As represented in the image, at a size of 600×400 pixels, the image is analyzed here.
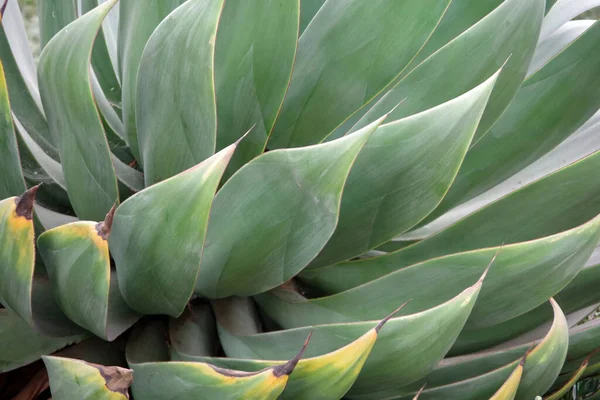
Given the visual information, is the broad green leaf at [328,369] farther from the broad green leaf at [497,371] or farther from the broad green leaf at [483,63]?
the broad green leaf at [483,63]

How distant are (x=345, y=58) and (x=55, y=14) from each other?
0.49m

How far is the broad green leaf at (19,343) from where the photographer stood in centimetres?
90

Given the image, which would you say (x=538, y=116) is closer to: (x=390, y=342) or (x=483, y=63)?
(x=483, y=63)

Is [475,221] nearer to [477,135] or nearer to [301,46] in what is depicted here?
[477,135]

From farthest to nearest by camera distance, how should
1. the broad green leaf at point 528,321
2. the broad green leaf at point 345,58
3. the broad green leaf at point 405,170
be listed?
the broad green leaf at point 528,321
the broad green leaf at point 345,58
the broad green leaf at point 405,170

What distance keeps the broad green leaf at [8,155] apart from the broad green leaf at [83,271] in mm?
118

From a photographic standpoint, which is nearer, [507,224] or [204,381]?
[204,381]

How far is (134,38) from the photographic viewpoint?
3.16 ft

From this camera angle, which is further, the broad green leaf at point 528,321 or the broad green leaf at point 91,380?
the broad green leaf at point 528,321

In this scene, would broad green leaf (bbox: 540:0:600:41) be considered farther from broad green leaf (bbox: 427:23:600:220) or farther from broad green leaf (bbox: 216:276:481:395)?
broad green leaf (bbox: 216:276:481:395)

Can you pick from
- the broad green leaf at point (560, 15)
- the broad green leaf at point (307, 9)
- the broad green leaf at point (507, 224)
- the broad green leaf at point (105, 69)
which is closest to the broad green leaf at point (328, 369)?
the broad green leaf at point (507, 224)

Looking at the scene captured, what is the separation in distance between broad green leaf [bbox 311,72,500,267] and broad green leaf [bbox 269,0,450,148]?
125mm

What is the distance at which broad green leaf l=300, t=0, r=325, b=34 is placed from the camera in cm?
103

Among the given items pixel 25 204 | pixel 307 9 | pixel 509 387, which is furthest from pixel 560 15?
pixel 25 204
